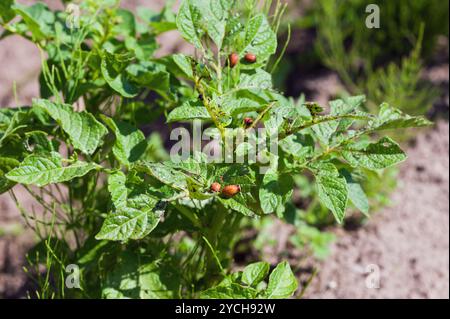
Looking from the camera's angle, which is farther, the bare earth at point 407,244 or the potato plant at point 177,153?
the bare earth at point 407,244

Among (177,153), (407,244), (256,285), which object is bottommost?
(407,244)

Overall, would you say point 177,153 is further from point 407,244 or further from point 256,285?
point 407,244

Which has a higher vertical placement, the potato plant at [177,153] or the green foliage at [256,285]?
the potato plant at [177,153]

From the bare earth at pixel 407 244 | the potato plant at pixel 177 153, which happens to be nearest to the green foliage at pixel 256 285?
the potato plant at pixel 177 153

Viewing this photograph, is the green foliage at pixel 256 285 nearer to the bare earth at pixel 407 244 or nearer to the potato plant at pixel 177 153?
the potato plant at pixel 177 153

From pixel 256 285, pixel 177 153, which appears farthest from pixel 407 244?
pixel 177 153

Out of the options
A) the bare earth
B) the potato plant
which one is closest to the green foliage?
the potato plant

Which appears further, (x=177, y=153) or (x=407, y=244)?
(x=407, y=244)

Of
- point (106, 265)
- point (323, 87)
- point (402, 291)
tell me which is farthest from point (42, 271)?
point (323, 87)
